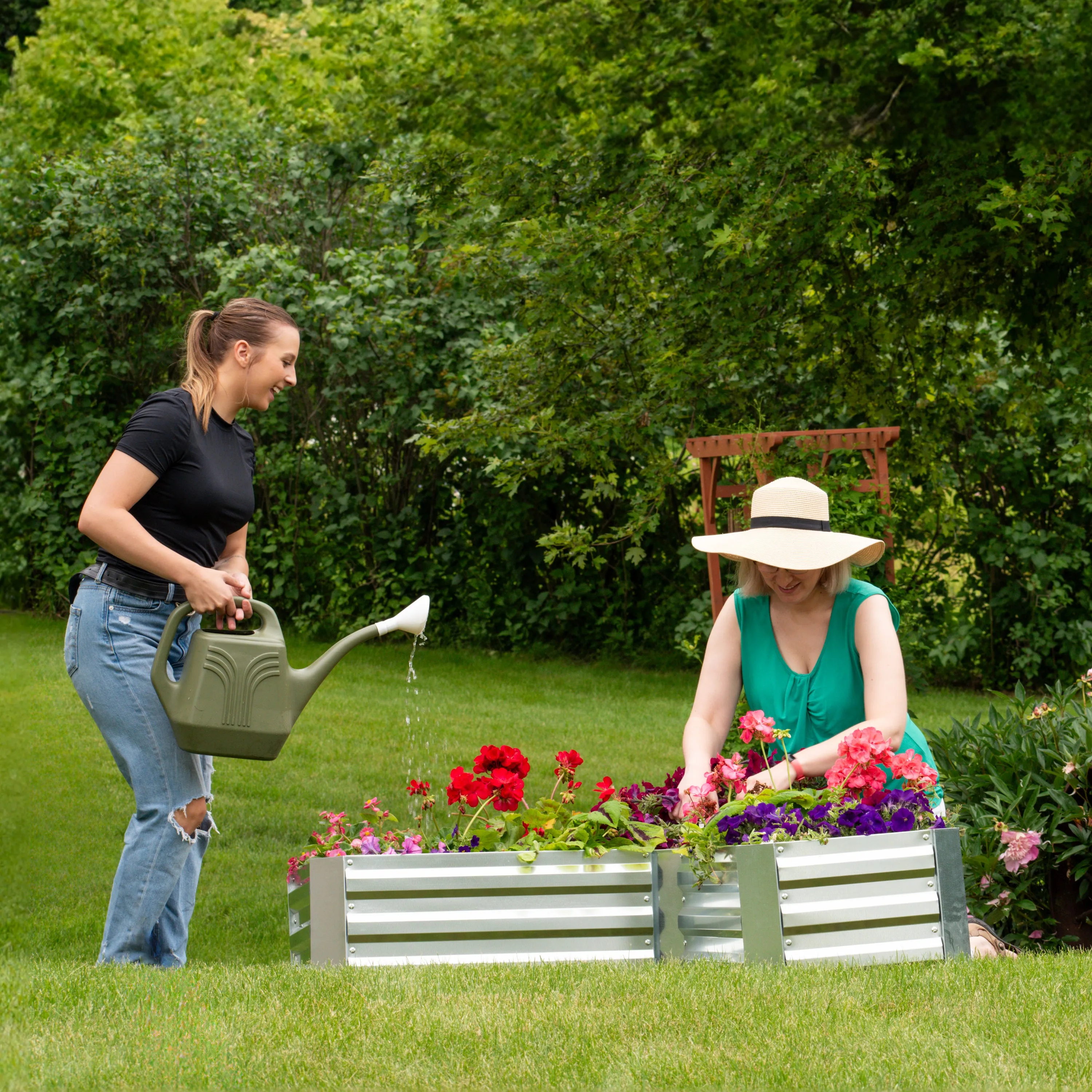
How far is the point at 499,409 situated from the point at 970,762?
13.0ft

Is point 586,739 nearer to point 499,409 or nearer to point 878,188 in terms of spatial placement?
point 499,409

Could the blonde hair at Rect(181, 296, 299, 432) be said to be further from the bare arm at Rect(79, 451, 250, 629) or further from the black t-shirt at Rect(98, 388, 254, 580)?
the bare arm at Rect(79, 451, 250, 629)

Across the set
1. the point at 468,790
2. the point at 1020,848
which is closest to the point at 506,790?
the point at 468,790

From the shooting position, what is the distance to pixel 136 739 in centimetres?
296

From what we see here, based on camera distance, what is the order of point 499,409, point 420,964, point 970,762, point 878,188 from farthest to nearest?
1. point 499,409
2. point 878,188
3. point 970,762
4. point 420,964

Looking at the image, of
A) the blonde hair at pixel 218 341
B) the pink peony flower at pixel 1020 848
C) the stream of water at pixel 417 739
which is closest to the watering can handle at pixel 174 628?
the blonde hair at pixel 218 341

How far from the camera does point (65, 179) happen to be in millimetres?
12008

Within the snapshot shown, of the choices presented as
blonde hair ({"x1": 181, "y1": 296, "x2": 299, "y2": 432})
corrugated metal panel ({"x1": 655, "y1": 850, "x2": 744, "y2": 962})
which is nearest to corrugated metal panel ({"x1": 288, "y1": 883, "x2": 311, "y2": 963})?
corrugated metal panel ({"x1": 655, "y1": 850, "x2": 744, "y2": 962})

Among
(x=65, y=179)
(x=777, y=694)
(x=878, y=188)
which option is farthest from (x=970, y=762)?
(x=65, y=179)

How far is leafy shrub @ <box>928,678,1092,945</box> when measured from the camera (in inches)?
145

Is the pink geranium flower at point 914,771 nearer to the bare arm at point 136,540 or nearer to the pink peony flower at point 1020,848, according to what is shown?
the pink peony flower at point 1020,848

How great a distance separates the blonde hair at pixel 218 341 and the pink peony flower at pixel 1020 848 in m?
2.32

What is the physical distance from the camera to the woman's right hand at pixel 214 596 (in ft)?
9.53

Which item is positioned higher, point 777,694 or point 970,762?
point 777,694
